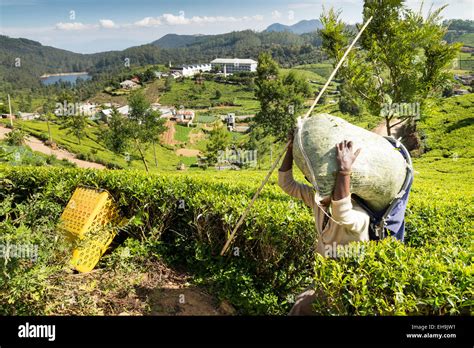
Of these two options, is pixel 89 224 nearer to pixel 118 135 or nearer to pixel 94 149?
pixel 118 135

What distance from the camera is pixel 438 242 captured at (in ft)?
13.7

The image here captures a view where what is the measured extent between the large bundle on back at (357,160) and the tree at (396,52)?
449 centimetres

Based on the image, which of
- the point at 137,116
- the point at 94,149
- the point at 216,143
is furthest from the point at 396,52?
the point at 94,149

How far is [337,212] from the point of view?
3.09m

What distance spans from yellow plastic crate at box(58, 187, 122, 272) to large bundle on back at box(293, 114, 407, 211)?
3262 mm

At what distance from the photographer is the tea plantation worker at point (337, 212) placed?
306 cm

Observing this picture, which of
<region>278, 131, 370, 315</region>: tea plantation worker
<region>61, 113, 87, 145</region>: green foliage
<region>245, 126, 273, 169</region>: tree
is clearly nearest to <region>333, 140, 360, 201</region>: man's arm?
<region>278, 131, 370, 315</region>: tea plantation worker

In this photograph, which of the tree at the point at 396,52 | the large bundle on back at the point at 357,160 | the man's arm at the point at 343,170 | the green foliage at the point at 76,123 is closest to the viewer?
the man's arm at the point at 343,170

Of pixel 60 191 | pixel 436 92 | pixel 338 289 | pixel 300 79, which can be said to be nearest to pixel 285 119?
pixel 300 79

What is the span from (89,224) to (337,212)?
3.93 meters

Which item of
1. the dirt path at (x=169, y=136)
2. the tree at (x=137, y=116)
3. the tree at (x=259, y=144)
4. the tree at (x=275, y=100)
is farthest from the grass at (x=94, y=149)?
the tree at (x=275, y=100)

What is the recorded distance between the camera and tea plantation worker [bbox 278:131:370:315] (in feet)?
10.0

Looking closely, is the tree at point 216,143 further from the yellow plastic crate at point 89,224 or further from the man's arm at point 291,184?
the man's arm at point 291,184
